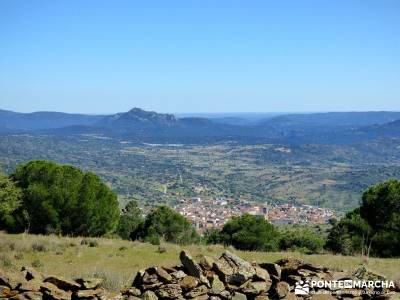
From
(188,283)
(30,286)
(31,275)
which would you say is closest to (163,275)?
(188,283)

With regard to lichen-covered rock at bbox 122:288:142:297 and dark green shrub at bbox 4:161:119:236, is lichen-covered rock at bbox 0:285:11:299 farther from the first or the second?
dark green shrub at bbox 4:161:119:236

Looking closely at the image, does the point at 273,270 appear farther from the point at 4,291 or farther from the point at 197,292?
the point at 4,291

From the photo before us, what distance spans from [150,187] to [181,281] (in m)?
167

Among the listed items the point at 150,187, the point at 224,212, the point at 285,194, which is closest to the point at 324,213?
the point at 224,212

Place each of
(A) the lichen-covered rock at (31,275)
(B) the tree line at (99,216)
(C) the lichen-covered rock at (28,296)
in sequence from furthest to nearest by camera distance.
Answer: (B) the tree line at (99,216) < (A) the lichen-covered rock at (31,275) < (C) the lichen-covered rock at (28,296)

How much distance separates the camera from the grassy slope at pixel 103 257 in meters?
15.7

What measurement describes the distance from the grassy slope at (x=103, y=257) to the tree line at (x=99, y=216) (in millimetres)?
6146

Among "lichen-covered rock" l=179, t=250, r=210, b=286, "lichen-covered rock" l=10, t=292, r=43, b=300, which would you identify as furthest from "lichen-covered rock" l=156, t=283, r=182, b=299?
"lichen-covered rock" l=10, t=292, r=43, b=300

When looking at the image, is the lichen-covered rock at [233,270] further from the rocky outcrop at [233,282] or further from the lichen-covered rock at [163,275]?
the lichen-covered rock at [163,275]

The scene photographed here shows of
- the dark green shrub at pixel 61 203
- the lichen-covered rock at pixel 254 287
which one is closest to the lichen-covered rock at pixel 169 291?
the lichen-covered rock at pixel 254 287

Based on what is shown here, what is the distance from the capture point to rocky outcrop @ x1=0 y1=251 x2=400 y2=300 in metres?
10.7

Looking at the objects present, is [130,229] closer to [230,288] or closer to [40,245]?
[40,245]

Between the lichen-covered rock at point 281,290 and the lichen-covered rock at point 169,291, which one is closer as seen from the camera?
the lichen-covered rock at point 169,291

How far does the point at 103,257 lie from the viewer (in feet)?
58.0
